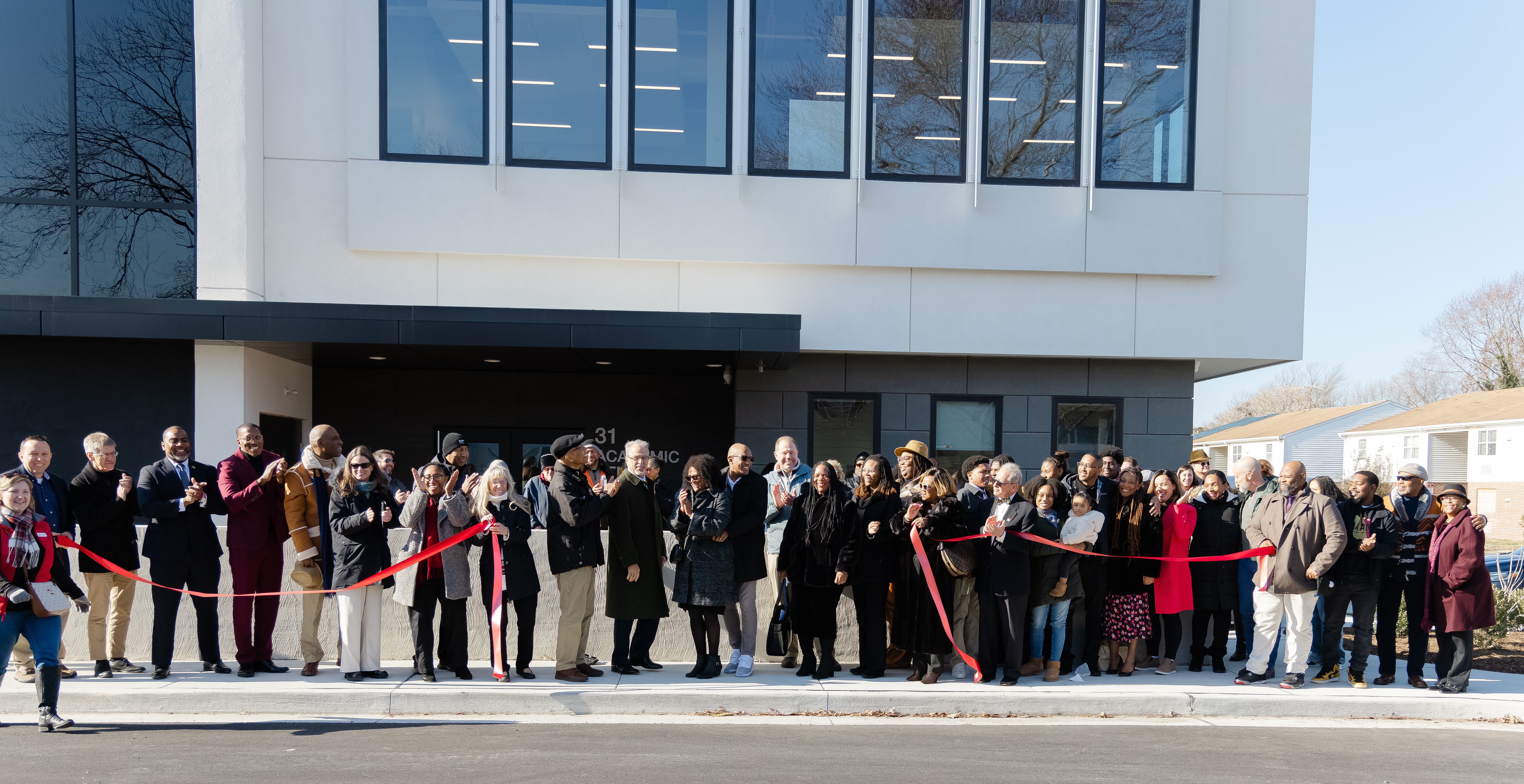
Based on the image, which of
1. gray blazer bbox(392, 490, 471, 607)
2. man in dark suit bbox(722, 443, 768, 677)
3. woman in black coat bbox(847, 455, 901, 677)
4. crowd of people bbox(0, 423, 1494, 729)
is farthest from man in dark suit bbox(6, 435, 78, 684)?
woman in black coat bbox(847, 455, 901, 677)

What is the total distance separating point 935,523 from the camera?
24.6ft

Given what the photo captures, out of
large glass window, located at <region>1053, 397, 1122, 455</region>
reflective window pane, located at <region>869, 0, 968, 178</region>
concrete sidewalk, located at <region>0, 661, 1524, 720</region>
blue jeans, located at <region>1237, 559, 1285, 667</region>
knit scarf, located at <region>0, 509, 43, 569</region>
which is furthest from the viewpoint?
large glass window, located at <region>1053, 397, 1122, 455</region>

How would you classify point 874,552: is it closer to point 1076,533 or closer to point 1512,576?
point 1076,533

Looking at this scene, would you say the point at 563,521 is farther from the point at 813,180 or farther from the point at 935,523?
the point at 813,180

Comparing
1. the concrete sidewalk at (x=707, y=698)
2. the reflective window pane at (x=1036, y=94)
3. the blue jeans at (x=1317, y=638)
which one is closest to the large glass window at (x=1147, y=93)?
the reflective window pane at (x=1036, y=94)

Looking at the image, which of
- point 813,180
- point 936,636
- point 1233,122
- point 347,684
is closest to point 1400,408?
point 1233,122

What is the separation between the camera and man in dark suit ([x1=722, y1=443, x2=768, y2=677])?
766 cm

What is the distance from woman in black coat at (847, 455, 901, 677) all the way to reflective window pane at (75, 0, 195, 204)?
9646 mm

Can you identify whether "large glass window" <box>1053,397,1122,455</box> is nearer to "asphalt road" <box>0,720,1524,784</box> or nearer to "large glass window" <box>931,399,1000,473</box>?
"large glass window" <box>931,399,1000,473</box>

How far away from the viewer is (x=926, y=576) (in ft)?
25.1

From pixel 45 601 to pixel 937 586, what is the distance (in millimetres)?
6248

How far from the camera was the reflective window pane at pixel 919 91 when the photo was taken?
1267 cm

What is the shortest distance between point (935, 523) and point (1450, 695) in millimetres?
4463

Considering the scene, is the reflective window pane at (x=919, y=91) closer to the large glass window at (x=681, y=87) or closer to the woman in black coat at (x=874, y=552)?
the large glass window at (x=681, y=87)
